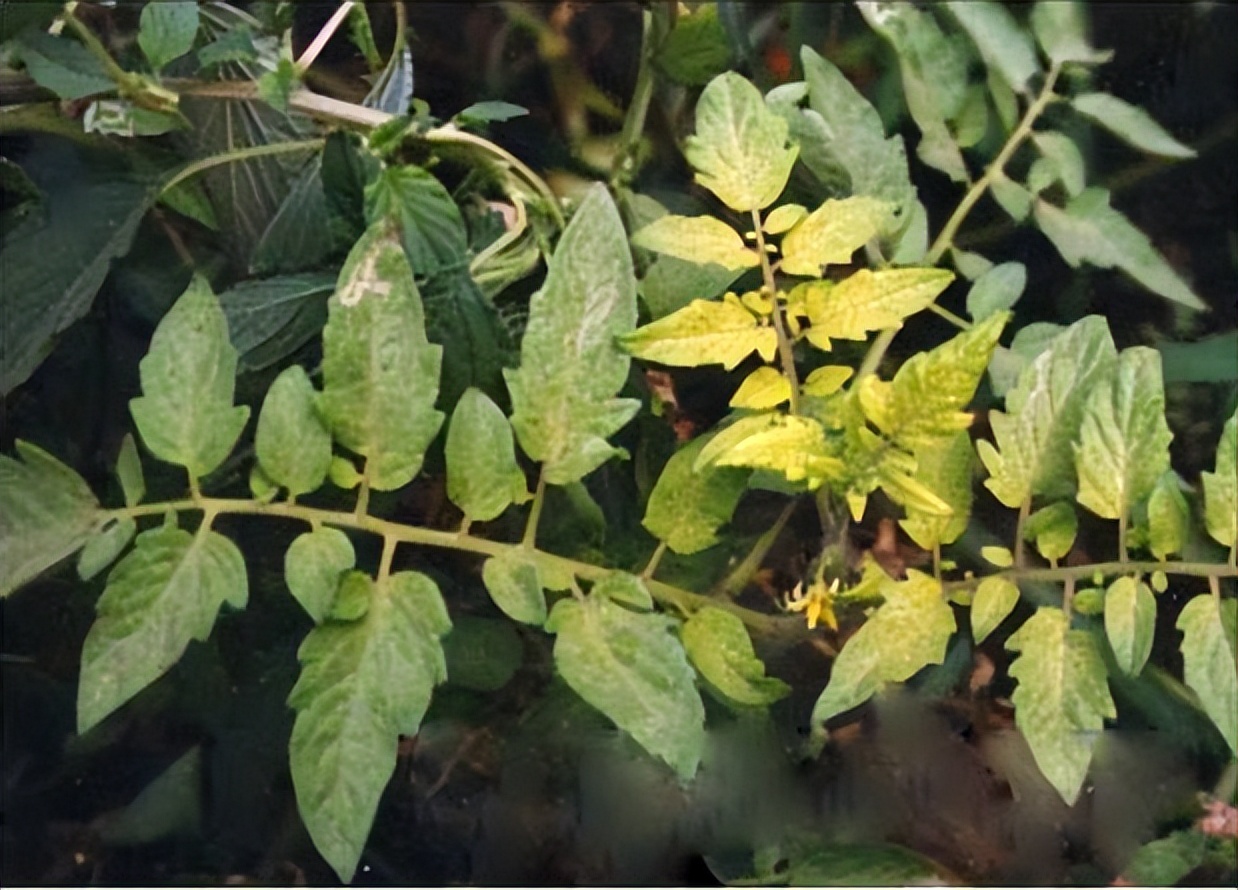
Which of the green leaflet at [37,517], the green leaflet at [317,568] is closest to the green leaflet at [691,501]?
the green leaflet at [317,568]

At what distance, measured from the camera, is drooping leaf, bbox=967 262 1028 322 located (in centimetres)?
46

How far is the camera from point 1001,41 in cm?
48

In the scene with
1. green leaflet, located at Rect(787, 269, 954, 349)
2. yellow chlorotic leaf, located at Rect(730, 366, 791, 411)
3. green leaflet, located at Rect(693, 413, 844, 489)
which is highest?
green leaflet, located at Rect(787, 269, 954, 349)

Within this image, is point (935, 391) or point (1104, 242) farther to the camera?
point (1104, 242)

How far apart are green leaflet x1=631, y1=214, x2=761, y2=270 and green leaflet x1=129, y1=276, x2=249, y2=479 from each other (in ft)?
0.55

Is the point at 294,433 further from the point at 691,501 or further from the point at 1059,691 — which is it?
the point at 1059,691

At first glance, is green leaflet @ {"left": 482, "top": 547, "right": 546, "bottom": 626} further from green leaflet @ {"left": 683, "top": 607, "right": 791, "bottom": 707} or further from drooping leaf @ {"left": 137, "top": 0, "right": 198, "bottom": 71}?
drooping leaf @ {"left": 137, "top": 0, "right": 198, "bottom": 71}

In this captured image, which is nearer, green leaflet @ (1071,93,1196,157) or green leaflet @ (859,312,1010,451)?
green leaflet @ (859,312,1010,451)

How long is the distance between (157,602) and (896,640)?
289mm

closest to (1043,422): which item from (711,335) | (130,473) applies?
(711,335)

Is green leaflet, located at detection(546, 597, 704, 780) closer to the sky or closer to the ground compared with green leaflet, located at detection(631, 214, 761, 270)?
closer to the ground

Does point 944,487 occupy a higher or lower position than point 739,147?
lower

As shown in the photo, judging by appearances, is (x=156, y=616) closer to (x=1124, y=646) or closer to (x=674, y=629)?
(x=674, y=629)

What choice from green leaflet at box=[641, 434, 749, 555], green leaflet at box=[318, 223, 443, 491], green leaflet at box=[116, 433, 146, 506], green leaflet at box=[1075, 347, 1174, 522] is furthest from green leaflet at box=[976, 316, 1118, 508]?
green leaflet at box=[116, 433, 146, 506]
